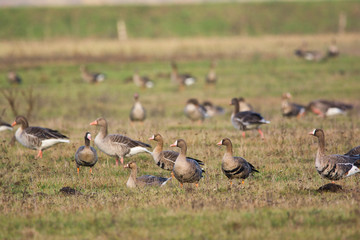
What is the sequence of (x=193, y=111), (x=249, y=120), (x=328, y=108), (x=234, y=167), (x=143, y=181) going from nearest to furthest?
(x=234, y=167) → (x=143, y=181) → (x=249, y=120) → (x=193, y=111) → (x=328, y=108)

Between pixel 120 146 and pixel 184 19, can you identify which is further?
pixel 184 19

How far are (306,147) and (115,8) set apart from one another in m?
80.3

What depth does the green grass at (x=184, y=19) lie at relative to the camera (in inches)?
3002

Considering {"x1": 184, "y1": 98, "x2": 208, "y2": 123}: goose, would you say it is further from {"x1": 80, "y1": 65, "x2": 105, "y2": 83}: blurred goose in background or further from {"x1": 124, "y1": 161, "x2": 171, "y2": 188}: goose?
{"x1": 80, "y1": 65, "x2": 105, "y2": 83}: blurred goose in background

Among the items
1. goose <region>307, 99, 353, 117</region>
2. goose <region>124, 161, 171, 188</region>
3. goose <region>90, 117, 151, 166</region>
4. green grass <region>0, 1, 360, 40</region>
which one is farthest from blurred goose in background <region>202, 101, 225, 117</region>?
green grass <region>0, 1, 360, 40</region>

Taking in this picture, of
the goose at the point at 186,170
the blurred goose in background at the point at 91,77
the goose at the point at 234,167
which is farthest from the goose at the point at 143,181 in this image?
the blurred goose in background at the point at 91,77

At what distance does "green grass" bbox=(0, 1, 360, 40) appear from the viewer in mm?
76250

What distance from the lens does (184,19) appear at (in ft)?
279

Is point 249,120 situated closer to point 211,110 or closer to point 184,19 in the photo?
point 211,110

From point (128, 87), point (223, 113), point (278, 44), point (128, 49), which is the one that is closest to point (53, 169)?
point (223, 113)

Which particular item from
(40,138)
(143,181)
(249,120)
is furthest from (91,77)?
(143,181)

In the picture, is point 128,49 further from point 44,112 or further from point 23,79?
point 44,112

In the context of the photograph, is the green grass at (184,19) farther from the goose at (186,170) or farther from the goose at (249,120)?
the goose at (186,170)

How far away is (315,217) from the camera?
789 cm
